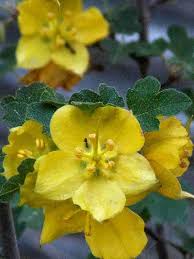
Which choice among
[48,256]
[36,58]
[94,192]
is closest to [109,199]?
[94,192]

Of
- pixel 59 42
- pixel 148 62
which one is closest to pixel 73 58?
pixel 59 42

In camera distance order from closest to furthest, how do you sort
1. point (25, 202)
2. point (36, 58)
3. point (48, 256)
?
point (25, 202), point (36, 58), point (48, 256)

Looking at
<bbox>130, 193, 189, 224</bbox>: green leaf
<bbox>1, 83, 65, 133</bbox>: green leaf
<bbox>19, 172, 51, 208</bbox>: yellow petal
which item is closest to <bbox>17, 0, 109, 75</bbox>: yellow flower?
<bbox>130, 193, 189, 224</bbox>: green leaf

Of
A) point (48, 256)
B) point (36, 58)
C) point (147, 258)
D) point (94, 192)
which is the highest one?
point (94, 192)

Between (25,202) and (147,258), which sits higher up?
(25,202)

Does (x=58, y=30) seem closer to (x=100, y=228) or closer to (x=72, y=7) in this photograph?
(x=72, y=7)

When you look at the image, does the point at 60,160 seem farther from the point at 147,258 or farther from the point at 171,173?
the point at 147,258

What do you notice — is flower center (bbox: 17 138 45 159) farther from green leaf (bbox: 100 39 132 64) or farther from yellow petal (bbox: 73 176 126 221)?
green leaf (bbox: 100 39 132 64)
